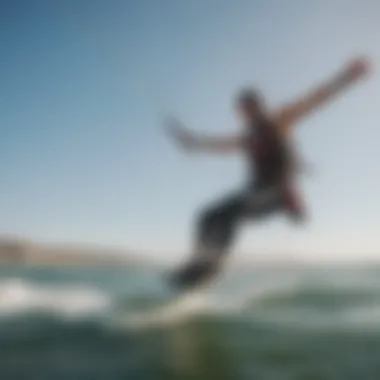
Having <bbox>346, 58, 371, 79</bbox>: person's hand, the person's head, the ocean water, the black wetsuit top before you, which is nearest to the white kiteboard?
the ocean water

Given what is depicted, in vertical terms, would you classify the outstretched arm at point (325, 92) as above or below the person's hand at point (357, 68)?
below

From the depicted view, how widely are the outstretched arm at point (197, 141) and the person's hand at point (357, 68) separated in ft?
1.11

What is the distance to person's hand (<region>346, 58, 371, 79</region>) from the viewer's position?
1941 millimetres

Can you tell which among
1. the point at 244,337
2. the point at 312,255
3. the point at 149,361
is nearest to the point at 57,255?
the point at 149,361

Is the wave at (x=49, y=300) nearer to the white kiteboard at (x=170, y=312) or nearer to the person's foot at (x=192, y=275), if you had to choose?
the white kiteboard at (x=170, y=312)

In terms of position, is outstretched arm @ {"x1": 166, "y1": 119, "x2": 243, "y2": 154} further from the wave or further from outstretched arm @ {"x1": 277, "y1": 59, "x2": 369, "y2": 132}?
the wave

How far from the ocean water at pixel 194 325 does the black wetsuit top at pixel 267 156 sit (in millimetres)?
241

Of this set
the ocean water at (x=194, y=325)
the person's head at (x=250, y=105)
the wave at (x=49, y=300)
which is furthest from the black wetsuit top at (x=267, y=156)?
the wave at (x=49, y=300)

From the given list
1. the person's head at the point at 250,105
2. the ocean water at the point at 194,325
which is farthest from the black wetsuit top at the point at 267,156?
the ocean water at the point at 194,325

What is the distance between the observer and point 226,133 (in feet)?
6.42

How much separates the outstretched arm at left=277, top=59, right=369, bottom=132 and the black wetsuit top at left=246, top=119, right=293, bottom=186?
0.06 metres

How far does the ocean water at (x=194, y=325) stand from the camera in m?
1.92

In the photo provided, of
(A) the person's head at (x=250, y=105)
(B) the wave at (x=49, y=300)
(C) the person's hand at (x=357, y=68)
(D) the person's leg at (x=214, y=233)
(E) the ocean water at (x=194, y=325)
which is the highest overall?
(C) the person's hand at (x=357, y=68)

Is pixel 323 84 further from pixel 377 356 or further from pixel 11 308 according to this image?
pixel 11 308
